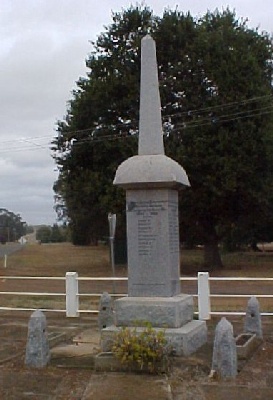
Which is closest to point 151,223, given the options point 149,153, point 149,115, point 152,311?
point 149,153

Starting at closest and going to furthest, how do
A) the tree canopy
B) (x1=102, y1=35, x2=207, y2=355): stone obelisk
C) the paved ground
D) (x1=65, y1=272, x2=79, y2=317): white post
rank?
the paved ground → (x1=102, y1=35, x2=207, y2=355): stone obelisk → (x1=65, y1=272, x2=79, y2=317): white post → the tree canopy

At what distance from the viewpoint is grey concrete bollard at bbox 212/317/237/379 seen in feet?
27.3

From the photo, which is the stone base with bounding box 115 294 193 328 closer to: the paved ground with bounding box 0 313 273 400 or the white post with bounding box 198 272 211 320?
the paved ground with bounding box 0 313 273 400

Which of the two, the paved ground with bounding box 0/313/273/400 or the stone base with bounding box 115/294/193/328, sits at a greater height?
the stone base with bounding box 115/294/193/328

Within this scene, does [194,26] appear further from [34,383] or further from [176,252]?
[34,383]

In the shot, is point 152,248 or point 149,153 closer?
point 152,248

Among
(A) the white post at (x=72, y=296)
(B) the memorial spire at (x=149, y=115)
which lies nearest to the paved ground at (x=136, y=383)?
(B) the memorial spire at (x=149, y=115)

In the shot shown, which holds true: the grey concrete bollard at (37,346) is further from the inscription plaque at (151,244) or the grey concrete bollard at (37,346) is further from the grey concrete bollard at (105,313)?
the grey concrete bollard at (105,313)

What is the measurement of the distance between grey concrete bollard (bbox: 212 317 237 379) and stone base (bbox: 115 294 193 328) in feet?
3.89

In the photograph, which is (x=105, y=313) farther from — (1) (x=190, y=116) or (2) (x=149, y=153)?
(1) (x=190, y=116)

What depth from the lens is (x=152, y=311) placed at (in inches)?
377

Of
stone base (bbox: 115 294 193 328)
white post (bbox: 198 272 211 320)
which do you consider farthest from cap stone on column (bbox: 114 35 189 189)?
white post (bbox: 198 272 211 320)

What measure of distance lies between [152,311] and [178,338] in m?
0.61

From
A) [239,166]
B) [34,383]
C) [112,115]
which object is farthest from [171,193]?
[112,115]
